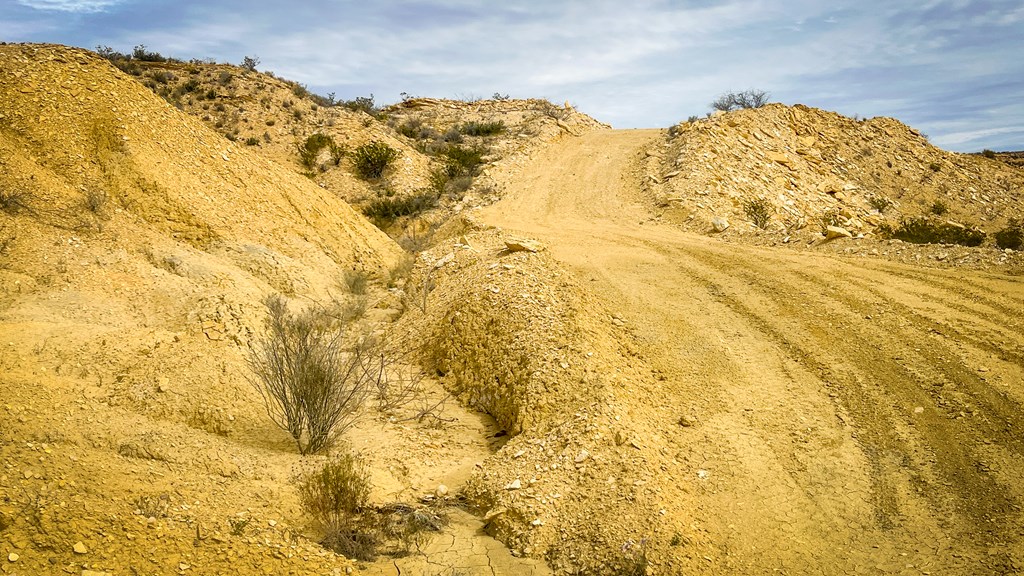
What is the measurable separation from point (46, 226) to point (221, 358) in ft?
8.93

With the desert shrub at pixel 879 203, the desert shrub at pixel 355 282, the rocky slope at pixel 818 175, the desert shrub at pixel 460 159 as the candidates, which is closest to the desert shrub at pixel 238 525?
the desert shrub at pixel 355 282

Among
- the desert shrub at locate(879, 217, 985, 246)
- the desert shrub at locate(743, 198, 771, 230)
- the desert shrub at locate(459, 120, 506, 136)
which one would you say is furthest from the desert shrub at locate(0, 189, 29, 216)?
the desert shrub at locate(459, 120, 506, 136)

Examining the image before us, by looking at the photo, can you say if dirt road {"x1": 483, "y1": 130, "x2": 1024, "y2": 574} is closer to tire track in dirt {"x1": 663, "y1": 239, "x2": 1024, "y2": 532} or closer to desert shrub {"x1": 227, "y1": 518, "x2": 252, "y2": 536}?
tire track in dirt {"x1": 663, "y1": 239, "x2": 1024, "y2": 532}

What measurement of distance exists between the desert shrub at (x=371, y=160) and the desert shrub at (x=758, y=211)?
1099cm

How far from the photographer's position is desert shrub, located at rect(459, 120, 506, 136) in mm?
26828

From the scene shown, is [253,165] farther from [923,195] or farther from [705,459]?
[923,195]

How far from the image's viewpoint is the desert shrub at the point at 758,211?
1552cm

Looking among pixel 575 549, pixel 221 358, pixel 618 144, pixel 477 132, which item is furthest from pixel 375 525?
pixel 477 132

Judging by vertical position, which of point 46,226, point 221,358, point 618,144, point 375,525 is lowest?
point 375,525

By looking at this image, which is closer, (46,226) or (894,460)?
(894,460)

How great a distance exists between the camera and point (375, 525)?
4.28 m

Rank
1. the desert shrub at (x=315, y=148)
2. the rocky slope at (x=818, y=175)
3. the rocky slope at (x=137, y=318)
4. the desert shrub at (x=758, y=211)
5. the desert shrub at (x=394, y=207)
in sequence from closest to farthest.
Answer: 1. the rocky slope at (x=137, y=318)
2. the desert shrub at (x=758, y=211)
3. the rocky slope at (x=818, y=175)
4. the desert shrub at (x=394, y=207)
5. the desert shrub at (x=315, y=148)

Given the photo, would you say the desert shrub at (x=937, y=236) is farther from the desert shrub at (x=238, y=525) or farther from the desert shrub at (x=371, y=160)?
the desert shrub at (x=371, y=160)

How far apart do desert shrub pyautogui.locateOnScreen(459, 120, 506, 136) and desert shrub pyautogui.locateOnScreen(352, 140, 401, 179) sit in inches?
295
